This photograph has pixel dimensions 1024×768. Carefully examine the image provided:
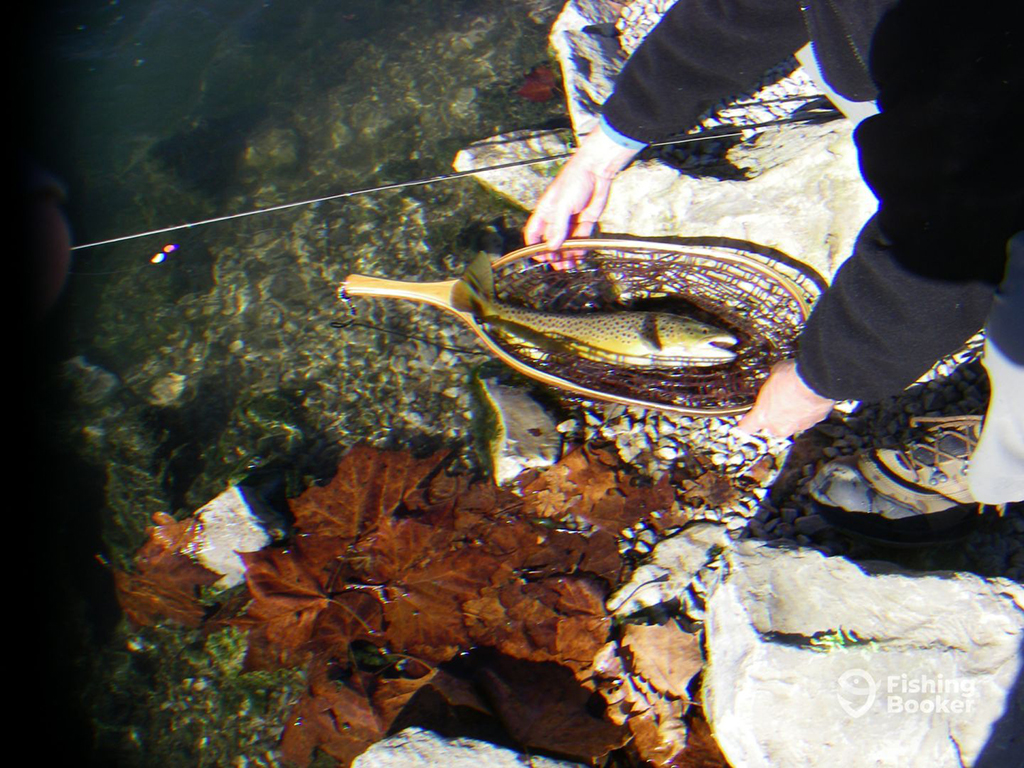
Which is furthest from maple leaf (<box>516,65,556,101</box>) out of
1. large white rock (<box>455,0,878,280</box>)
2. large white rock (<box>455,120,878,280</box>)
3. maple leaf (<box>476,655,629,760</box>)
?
maple leaf (<box>476,655,629,760</box>)

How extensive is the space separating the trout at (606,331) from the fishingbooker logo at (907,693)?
6.39 ft

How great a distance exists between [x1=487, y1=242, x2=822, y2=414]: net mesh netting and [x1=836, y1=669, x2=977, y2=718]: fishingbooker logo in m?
1.53

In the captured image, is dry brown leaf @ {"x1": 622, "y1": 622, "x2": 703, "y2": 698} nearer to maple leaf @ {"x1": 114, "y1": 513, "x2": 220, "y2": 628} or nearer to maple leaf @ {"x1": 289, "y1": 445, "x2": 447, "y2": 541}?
maple leaf @ {"x1": 289, "y1": 445, "x2": 447, "y2": 541}

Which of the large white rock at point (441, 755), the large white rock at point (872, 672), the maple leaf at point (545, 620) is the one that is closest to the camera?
the large white rock at point (872, 672)

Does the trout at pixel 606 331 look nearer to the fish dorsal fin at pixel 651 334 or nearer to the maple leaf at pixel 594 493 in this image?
the fish dorsal fin at pixel 651 334

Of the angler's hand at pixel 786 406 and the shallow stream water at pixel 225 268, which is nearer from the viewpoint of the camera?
the angler's hand at pixel 786 406

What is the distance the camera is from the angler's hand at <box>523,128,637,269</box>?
390cm

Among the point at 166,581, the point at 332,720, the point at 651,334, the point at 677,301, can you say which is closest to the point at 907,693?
the point at 651,334

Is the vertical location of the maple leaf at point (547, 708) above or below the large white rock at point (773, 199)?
below

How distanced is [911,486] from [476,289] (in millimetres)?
2537

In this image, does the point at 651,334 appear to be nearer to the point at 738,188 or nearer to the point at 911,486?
the point at 738,188

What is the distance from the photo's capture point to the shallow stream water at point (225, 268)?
4.09 meters

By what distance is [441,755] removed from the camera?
2.95 metres

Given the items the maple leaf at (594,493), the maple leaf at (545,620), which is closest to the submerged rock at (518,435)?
the maple leaf at (594,493)
